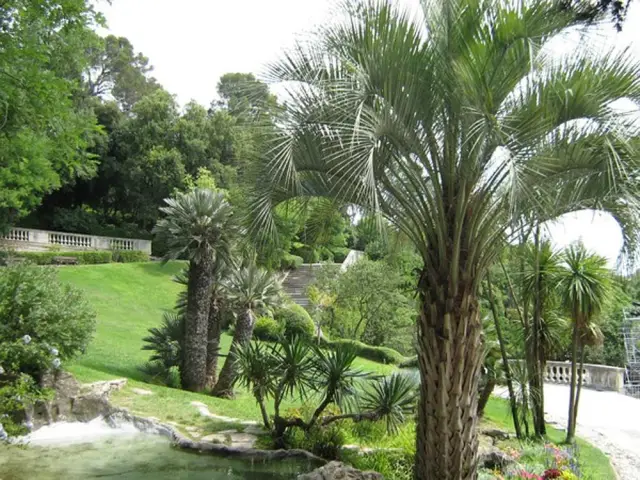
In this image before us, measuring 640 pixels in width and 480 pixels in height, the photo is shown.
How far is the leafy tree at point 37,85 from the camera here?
6.63 meters

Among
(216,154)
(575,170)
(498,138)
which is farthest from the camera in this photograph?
(216,154)

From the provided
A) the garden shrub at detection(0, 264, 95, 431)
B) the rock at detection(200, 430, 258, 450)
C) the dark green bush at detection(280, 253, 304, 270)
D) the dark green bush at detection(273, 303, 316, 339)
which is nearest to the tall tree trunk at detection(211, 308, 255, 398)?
the garden shrub at detection(0, 264, 95, 431)

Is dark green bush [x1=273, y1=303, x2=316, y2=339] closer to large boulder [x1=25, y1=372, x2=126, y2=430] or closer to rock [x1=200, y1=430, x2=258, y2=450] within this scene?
large boulder [x1=25, y1=372, x2=126, y2=430]

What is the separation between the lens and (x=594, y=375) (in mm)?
22203

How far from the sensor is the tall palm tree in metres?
5.57

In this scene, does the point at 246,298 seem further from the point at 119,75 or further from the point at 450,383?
the point at 119,75

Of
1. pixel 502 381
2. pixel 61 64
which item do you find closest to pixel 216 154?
pixel 61 64

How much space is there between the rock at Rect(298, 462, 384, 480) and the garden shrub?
13.1 feet

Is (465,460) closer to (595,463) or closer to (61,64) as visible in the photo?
(595,463)

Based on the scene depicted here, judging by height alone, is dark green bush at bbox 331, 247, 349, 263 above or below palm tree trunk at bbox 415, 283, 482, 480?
above

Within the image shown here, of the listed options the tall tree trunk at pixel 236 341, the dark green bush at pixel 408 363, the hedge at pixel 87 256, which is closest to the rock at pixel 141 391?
the tall tree trunk at pixel 236 341

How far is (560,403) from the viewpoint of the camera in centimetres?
1752

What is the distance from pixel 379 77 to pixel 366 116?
1.38 feet

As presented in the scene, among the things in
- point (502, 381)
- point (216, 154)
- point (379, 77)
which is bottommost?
point (502, 381)
